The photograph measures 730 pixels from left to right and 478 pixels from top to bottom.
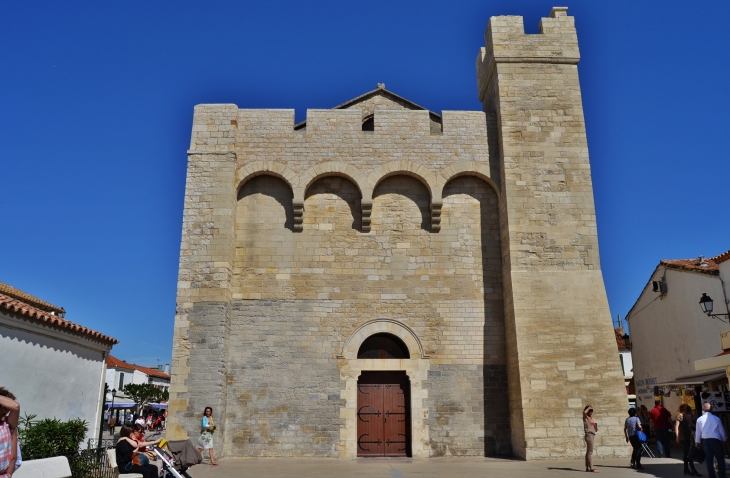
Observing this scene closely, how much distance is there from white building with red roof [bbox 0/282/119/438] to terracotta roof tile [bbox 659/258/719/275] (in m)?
14.0

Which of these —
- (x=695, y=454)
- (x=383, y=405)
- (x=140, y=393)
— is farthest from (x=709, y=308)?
(x=140, y=393)

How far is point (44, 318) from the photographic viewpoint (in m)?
10.0

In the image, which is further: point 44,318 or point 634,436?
point 44,318

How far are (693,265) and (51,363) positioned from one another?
1550cm

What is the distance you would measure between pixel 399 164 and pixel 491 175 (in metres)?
1.98

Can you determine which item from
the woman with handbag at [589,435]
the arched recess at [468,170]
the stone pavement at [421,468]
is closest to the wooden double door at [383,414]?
the stone pavement at [421,468]

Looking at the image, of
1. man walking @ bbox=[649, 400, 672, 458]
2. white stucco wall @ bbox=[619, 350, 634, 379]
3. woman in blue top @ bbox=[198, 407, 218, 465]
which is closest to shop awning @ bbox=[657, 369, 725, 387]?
man walking @ bbox=[649, 400, 672, 458]

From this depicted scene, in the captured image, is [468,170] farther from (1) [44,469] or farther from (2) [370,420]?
(1) [44,469]

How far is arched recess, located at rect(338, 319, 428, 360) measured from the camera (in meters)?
11.9

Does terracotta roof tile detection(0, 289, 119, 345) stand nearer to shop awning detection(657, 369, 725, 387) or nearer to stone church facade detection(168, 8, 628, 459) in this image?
stone church facade detection(168, 8, 628, 459)

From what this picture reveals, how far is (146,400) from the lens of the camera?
37.6 metres

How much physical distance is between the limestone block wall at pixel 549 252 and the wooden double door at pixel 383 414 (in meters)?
2.10

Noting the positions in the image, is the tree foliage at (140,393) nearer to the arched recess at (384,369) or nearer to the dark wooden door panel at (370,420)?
the dark wooden door panel at (370,420)

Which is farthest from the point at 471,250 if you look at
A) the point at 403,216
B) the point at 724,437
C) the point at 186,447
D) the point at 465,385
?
the point at 186,447
